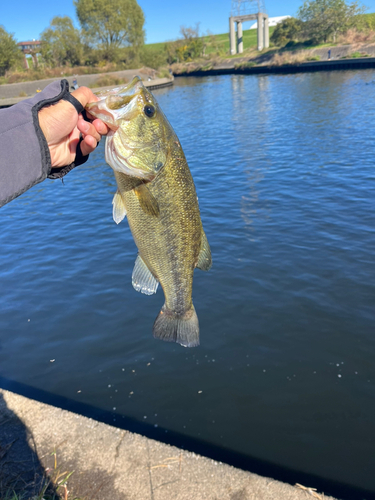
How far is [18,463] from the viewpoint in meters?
3.54

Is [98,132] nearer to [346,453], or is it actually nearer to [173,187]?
[173,187]

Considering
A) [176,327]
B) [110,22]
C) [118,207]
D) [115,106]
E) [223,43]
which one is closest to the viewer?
[115,106]

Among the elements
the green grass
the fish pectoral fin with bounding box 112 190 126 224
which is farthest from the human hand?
the green grass

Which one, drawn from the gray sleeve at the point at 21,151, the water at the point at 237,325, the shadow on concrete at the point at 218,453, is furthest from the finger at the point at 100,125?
the water at the point at 237,325

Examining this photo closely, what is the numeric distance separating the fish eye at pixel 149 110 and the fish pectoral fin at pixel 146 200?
0.51m

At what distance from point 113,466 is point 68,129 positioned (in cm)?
303

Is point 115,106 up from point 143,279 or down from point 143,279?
up

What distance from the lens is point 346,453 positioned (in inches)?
175

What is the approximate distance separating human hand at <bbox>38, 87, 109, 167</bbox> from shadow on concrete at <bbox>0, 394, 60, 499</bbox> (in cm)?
276

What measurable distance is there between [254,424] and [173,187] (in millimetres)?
3677

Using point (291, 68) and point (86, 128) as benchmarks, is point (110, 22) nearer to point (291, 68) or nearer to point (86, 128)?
point (291, 68)

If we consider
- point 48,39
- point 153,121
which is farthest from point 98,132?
point 48,39

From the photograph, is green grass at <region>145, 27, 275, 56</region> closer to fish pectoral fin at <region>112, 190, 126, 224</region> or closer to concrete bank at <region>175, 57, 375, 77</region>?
concrete bank at <region>175, 57, 375, 77</region>

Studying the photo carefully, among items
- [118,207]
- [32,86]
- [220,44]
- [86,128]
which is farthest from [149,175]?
[220,44]
